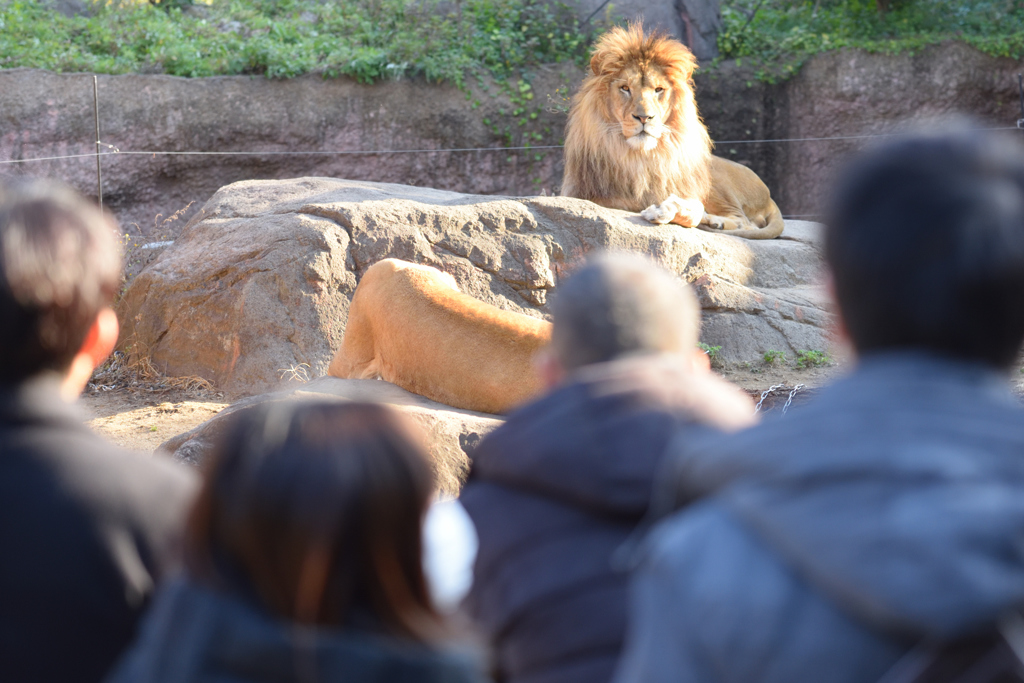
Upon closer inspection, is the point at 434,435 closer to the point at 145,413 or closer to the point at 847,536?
the point at 145,413

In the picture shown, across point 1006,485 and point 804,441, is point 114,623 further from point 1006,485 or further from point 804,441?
point 1006,485

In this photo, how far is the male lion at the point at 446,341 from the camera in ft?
15.6

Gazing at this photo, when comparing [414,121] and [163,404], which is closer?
[163,404]

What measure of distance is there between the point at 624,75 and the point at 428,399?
376cm

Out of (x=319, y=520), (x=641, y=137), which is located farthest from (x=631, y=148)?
(x=319, y=520)

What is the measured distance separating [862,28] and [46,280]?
1342cm

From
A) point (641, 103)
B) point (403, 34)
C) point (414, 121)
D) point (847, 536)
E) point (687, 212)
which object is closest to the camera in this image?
point (847, 536)

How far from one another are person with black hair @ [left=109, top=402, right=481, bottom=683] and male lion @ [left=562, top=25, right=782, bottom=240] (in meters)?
6.33

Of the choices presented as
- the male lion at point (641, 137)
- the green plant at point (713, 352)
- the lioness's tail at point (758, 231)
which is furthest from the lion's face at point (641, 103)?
the green plant at point (713, 352)

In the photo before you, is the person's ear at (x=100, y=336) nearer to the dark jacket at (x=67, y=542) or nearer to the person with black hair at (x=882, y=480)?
the dark jacket at (x=67, y=542)

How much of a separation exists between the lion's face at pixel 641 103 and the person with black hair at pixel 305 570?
A: 6716 mm

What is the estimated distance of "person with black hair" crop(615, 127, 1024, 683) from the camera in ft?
3.07

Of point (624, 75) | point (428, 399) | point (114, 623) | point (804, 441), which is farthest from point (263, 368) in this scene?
point (804, 441)

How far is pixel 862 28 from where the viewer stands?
13039mm
